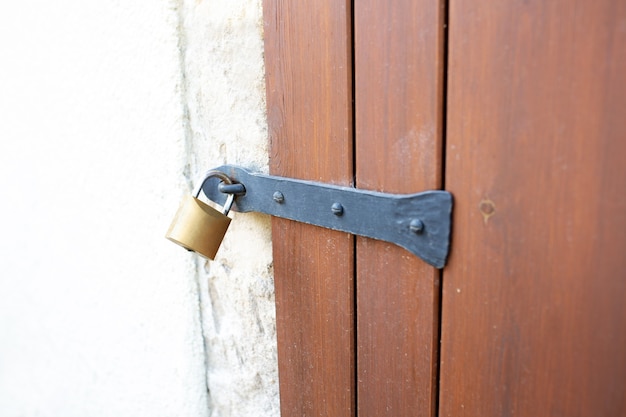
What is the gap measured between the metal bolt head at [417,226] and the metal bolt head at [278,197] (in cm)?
19

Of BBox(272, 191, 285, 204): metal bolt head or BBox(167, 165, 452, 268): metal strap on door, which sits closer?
BBox(167, 165, 452, 268): metal strap on door

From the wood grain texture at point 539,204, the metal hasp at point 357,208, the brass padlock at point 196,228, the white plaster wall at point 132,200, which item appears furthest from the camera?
the white plaster wall at point 132,200

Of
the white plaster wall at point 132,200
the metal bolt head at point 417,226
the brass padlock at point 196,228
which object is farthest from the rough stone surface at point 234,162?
the metal bolt head at point 417,226

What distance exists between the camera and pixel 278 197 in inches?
24.9

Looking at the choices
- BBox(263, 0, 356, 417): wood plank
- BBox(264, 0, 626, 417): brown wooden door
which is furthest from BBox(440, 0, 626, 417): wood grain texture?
BBox(263, 0, 356, 417): wood plank

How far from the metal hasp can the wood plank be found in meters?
0.02

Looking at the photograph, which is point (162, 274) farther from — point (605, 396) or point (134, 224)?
point (605, 396)

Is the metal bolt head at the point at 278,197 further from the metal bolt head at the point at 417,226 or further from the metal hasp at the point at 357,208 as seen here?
the metal bolt head at the point at 417,226

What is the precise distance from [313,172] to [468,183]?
0.20 metres

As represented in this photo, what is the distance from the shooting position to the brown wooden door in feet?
1.29

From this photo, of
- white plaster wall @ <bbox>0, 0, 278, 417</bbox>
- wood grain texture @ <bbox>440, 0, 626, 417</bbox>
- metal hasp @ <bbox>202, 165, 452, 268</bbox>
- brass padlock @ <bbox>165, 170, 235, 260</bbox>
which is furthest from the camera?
white plaster wall @ <bbox>0, 0, 278, 417</bbox>

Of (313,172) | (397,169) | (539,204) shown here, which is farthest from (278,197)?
(539,204)

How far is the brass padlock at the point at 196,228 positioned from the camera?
23.7 inches

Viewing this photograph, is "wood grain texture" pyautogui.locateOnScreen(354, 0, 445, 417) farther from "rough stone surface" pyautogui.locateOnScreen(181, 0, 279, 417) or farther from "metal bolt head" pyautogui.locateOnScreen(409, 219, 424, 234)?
"rough stone surface" pyautogui.locateOnScreen(181, 0, 279, 417)
